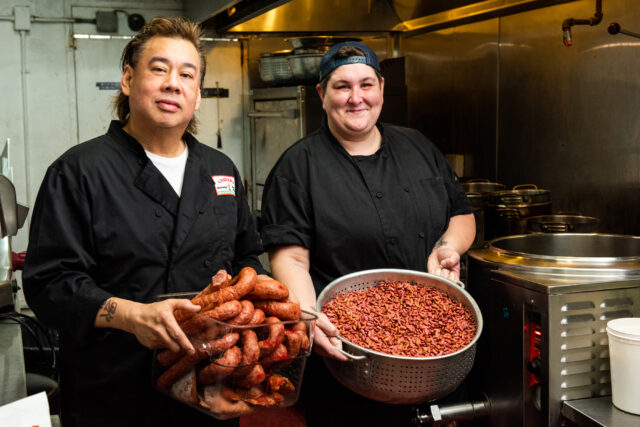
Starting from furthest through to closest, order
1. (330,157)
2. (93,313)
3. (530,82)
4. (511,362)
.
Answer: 1. (530,82)
2. (330,157)
3. (511,362)
4. (93,313)

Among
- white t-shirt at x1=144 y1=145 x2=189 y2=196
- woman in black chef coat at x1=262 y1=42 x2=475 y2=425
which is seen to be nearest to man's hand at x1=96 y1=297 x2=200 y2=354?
white t-shirt at x1=144 y1=145 x2=189 y2=196

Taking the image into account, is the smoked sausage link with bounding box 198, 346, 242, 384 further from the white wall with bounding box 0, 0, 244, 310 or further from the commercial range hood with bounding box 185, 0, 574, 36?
the white wall with bounding box 0, 0, 244, 310

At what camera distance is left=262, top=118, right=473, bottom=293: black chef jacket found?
219 cm

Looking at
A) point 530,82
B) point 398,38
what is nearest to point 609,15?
point 530,82

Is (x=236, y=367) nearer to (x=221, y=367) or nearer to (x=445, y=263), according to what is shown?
(x=221, y=367)

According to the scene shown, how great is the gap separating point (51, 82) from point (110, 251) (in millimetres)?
3683

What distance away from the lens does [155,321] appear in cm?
132

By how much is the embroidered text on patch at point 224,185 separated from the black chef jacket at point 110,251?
30mm

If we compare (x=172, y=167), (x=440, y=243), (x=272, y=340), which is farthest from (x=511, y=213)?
(x=272, y=340)

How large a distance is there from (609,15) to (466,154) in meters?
1.39

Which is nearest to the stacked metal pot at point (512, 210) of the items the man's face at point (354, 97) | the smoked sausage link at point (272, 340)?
the man's face at point (354, 97)

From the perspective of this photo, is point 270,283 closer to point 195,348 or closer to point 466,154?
point 195,348

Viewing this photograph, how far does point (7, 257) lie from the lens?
8.87 ft

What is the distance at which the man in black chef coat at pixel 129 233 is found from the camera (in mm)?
1503
